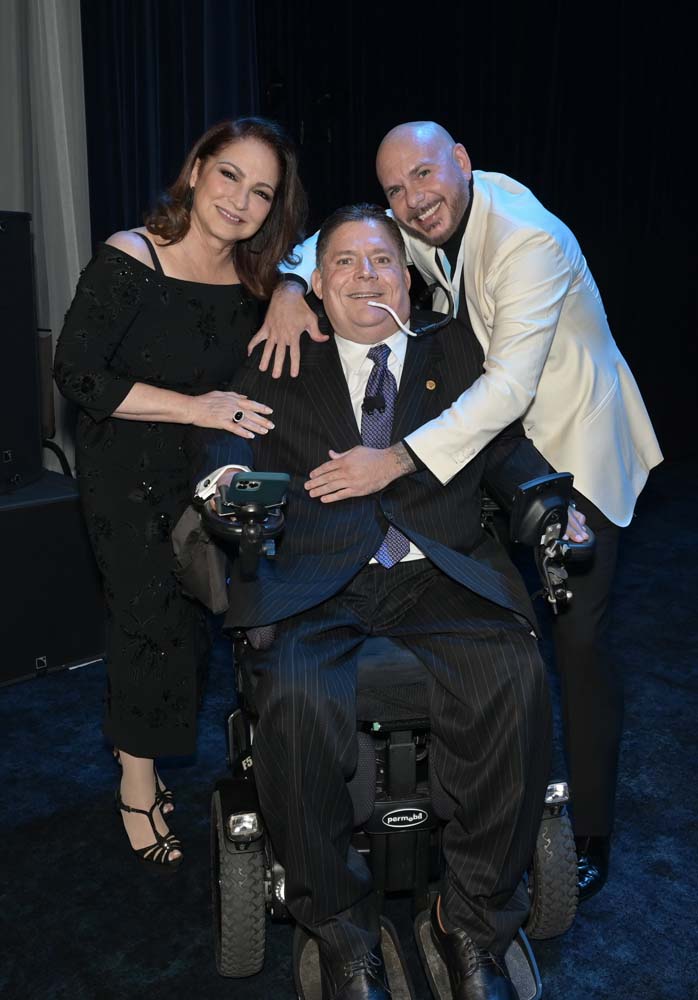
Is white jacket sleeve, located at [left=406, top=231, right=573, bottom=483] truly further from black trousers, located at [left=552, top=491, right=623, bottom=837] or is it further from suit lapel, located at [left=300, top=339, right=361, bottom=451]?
black trousers, located at [left=552, top=491, right=623, bottom=837]

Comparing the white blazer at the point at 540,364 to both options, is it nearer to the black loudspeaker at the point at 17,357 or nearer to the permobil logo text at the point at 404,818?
the permobil logo text at the point at 404,818

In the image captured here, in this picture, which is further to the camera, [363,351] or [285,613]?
[363,351]

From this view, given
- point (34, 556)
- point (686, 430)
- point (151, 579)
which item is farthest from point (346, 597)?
point (686, 430)

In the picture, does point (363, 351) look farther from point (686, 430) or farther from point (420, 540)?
point (686, 430)

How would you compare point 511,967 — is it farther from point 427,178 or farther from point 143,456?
point 427,178

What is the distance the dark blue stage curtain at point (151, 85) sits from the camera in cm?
398

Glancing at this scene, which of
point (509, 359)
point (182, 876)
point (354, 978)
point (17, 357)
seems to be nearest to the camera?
point (354, 978)

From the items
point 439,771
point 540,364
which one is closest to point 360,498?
point 540,364

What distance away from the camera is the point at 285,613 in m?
2.00

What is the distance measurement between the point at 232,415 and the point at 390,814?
2.73ft

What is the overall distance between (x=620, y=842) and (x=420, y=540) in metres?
0.99

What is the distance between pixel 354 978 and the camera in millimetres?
1874

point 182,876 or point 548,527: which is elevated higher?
point 548,527

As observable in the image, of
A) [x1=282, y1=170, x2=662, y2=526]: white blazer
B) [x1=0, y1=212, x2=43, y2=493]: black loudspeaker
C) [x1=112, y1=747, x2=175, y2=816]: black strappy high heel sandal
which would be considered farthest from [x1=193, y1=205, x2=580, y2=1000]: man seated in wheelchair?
[x1=0, y1=212, x2=43, y2=493]: black loudspeaker
